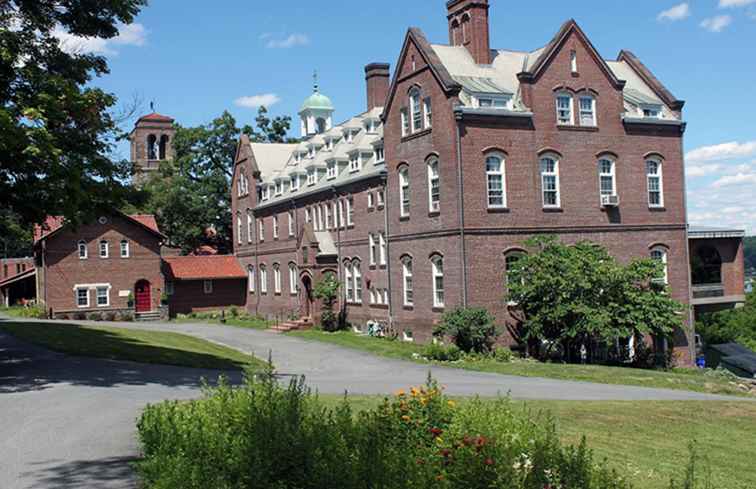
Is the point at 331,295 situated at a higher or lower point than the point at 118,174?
lower

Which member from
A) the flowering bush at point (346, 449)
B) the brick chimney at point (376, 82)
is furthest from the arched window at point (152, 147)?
the flowering bush at point (346, 449)

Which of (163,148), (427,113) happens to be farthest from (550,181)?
(163,148)

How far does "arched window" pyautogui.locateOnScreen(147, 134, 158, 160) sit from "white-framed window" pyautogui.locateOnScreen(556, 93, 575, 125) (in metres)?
64.1

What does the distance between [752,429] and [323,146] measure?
125ft

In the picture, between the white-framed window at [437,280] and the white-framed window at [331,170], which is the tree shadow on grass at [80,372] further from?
the white-framed window at [331,170]

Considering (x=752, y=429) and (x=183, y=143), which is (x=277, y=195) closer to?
(x=183, y=143)

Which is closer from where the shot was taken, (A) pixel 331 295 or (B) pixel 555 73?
(B) pixel 555 73

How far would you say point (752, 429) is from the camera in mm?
16953

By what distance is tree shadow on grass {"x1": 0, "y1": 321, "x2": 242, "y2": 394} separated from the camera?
64.5 ft

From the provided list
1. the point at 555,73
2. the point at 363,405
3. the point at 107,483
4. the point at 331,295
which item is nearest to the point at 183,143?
the point at 331,295

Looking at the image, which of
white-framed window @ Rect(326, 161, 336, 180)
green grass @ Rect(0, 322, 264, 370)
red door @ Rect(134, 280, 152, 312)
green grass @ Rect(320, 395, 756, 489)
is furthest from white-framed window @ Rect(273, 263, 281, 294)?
green grass @ Rect(320, 395, 756, 489)

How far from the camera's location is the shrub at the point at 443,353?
29.4 meters

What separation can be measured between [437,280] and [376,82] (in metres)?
20.1

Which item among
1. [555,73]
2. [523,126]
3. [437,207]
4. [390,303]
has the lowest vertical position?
[390,303]
